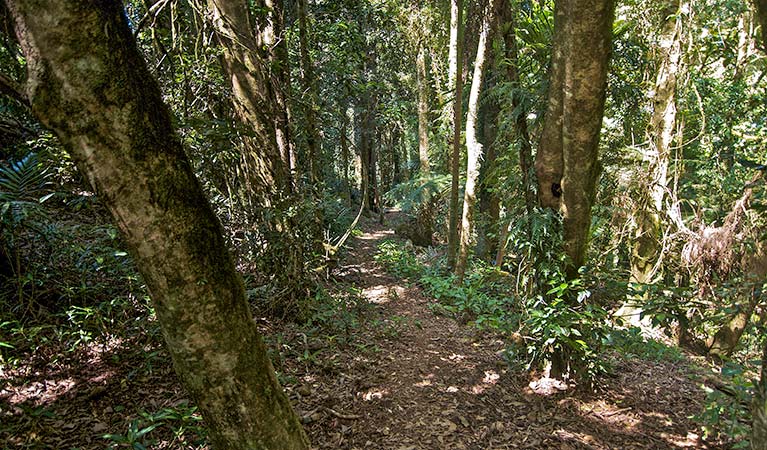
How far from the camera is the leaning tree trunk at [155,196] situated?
142cm

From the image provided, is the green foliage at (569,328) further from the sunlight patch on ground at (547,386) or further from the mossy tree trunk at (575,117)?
the mossy tree trunk at (575,117)

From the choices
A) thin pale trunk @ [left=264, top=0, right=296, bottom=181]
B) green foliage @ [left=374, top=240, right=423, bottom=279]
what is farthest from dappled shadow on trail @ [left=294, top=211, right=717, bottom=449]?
green foliage @ [left=374, top=240, right=423, bottom=279]

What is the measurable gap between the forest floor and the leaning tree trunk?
137 cm

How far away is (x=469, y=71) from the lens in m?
12.0

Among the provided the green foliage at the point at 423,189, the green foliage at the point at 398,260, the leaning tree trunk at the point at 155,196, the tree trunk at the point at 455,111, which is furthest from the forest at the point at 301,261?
the green foliage at the point at 423,189

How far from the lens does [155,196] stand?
5.21ft

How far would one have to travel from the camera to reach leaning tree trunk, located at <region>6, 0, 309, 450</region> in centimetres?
142

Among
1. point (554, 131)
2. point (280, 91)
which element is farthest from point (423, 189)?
point (554, 131)

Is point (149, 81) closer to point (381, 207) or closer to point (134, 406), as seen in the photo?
point (134, 406)

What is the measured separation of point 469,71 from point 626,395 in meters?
10.1

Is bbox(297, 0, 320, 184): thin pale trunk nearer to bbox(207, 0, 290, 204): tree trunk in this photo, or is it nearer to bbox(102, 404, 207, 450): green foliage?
bbox(207, 0, 290, 204): tree trunk

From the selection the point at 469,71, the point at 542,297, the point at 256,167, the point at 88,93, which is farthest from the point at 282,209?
the point at 469,71

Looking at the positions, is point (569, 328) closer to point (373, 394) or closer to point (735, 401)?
point (735, 401)

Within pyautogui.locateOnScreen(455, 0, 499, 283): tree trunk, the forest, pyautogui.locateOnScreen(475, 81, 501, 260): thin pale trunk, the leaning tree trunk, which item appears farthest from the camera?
pyautogui.locateOnScreen(475, 81, 501, 260): thin pale trunk
